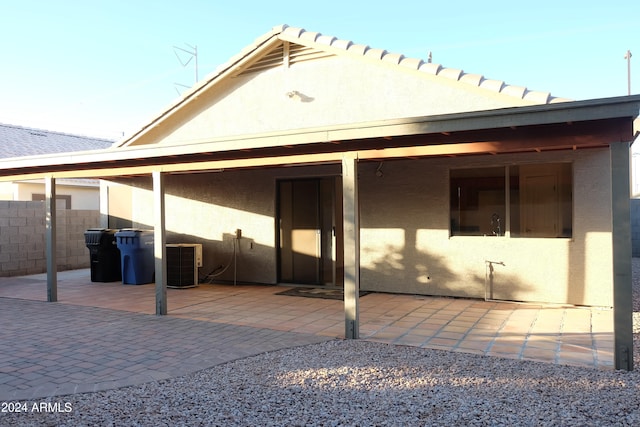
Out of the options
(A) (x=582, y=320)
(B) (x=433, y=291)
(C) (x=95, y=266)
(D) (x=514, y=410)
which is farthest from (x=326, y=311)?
(C) (x=95, y=266)

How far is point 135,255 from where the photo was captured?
1054 cm

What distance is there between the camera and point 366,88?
920 cm

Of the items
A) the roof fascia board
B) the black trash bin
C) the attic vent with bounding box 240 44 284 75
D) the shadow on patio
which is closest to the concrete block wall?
the shadow on patio

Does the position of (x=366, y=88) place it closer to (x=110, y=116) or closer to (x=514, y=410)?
(x=514, y=410)

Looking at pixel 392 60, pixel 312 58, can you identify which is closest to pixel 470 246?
pixel 392 60

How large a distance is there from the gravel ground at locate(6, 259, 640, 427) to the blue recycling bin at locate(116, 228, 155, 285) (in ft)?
21.0

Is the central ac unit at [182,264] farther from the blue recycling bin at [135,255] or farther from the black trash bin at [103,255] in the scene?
the black trash bin at [103,255]

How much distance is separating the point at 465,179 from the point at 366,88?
8.48 feet

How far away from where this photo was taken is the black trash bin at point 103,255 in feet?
36.0

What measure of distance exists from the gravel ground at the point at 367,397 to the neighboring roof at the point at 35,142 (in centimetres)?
1770

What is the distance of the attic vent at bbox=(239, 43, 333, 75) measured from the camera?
9750 mm

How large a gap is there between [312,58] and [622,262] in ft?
23.1

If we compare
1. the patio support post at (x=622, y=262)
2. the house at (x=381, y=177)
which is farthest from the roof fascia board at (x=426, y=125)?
the patio support post at (x=622, y=262)

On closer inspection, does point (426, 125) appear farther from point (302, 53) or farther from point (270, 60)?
point (270, 60)
